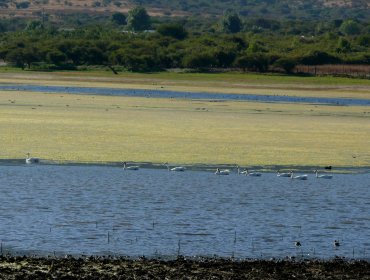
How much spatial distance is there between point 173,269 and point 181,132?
78.0ft

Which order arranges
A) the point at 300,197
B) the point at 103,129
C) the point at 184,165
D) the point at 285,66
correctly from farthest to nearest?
the point at 285,66
the point at 103,129
the point at 184,165
the point at 300,197

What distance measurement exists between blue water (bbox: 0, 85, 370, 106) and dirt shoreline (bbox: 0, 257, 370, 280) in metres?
47.1

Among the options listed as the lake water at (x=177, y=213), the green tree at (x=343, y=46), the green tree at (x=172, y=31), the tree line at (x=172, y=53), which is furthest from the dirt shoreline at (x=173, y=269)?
the green tree at (x=172, y=31)

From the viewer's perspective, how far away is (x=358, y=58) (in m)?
105

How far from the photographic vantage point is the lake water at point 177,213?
2191 centimetres

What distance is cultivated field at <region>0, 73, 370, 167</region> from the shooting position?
36.2 metres

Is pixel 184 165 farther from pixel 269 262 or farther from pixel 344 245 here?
pixel 269 262

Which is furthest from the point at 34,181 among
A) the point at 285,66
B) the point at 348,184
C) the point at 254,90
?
the point at 285,66

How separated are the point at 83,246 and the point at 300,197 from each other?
29.1 ft

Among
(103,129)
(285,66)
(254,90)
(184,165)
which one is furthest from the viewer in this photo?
(285,66)

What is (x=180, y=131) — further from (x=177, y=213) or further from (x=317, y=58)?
(x=317, y=58)

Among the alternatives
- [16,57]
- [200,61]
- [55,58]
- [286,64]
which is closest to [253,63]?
[286,64]

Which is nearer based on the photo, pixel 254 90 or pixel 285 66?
pixel 254 90

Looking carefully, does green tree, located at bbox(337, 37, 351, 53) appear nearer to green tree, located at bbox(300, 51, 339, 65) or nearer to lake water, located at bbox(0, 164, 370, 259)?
green tree, located at bbox(300, 51, 339, 65)
